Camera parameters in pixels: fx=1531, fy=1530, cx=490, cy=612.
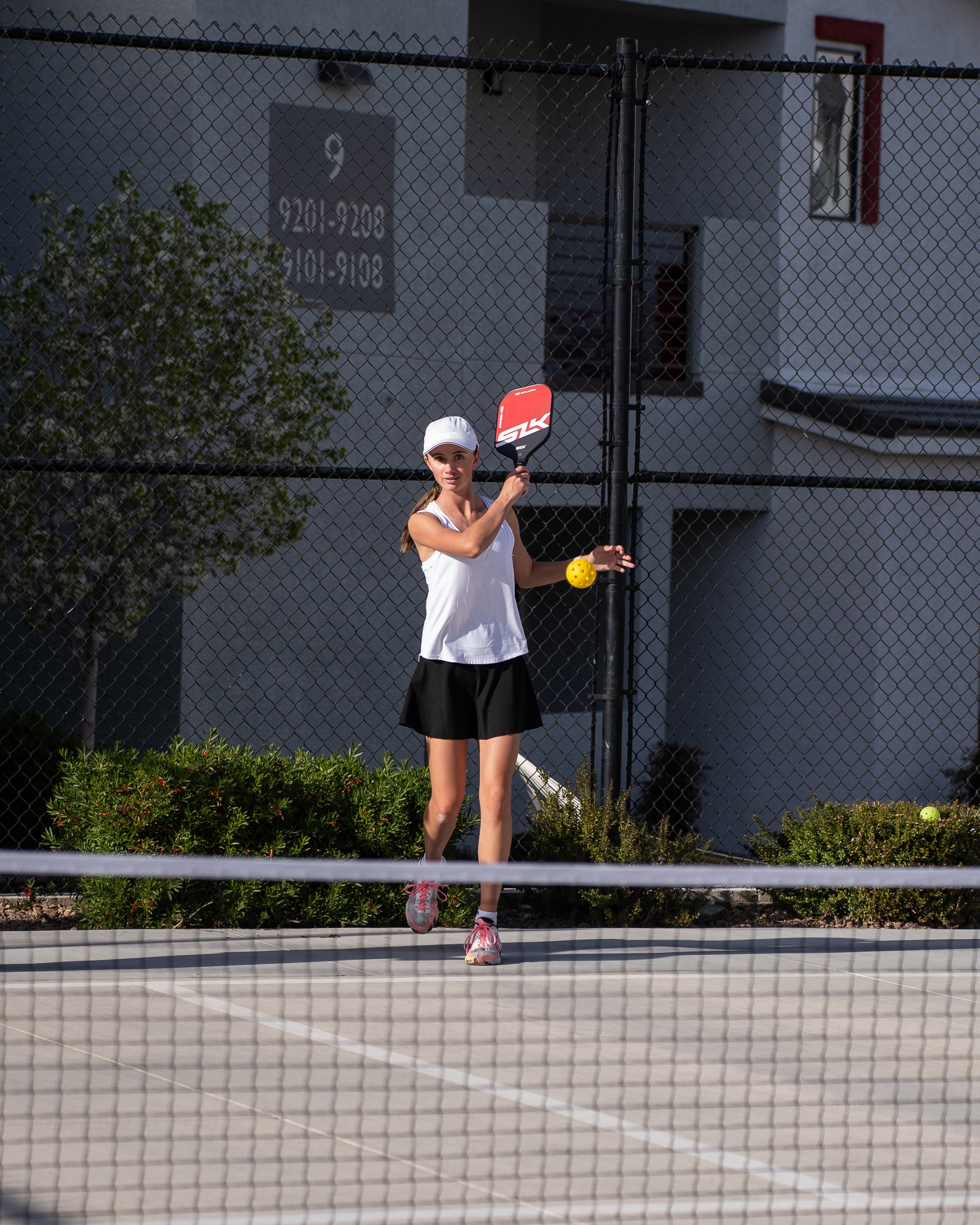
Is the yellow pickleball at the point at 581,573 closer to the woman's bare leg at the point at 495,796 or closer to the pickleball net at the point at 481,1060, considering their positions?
the woman's bare leg at the point at 495,796

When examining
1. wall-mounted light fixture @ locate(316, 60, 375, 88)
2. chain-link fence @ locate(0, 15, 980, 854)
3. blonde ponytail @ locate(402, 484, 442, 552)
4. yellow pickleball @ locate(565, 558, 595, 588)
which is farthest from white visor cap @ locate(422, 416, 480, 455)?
wall-mounted light fixture @ locate(316, 60, 375, 88)

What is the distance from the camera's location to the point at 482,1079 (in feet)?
13.6

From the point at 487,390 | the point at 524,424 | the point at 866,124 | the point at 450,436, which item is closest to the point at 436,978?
the point at 450,436

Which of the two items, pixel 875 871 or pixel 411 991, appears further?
pixel 411 991

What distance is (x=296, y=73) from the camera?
1097cm

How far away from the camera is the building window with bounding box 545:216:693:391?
1232cm

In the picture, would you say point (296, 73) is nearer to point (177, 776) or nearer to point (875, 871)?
point (177, 776)

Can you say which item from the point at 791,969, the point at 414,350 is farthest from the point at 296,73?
the point at 791,969

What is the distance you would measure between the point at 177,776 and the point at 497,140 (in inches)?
339

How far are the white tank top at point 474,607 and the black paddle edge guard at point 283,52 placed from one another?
198 centimetres

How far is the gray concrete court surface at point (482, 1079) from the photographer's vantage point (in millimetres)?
3336

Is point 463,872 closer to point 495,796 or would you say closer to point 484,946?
point 495,796

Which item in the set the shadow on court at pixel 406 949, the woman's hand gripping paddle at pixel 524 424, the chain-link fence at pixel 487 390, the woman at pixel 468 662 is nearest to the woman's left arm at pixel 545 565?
the woman at pixel 468 662

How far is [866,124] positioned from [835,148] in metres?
0.37
